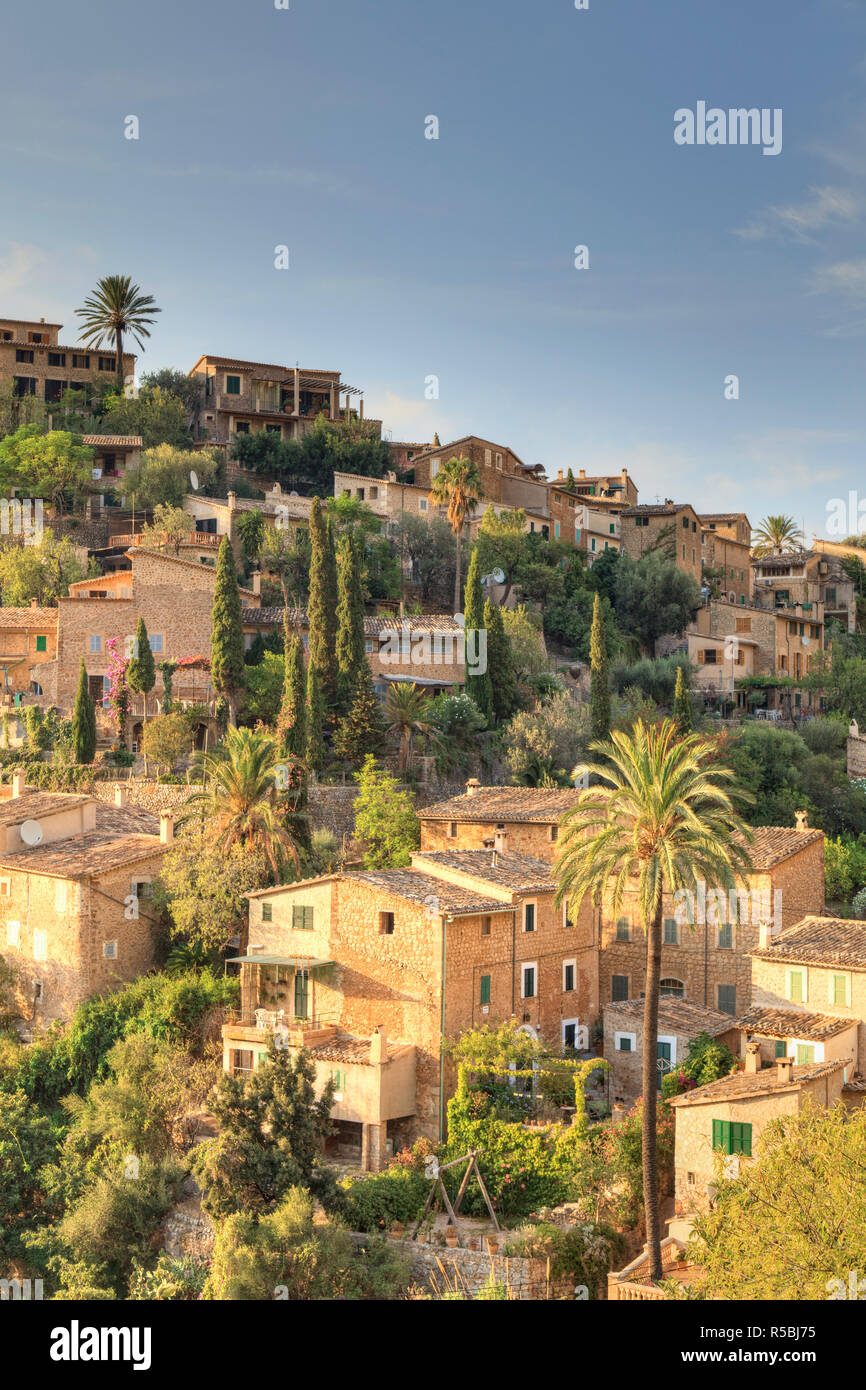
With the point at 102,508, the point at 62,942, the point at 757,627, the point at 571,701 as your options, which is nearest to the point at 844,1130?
the point at 62,942

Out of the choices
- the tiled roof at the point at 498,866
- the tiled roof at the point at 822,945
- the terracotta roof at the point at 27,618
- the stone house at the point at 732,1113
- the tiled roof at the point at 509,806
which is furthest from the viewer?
the terracotta roof at the point at 27,618

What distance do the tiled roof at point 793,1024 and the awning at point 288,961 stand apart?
985cm

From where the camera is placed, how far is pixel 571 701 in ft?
187

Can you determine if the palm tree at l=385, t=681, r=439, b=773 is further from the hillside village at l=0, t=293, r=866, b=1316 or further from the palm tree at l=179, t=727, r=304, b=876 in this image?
the palm tree at l=179, t=727, r=304, b=876

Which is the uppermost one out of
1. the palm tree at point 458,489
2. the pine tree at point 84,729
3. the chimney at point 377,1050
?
the palm tree at point 458,489

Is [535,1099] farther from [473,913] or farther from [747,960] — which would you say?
[747,960]

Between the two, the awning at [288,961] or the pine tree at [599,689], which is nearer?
the awning at [288,961]

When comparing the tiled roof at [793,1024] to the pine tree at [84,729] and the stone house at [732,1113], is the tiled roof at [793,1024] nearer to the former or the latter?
the stone house at [732,1113]

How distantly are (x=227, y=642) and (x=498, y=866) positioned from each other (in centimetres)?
1995

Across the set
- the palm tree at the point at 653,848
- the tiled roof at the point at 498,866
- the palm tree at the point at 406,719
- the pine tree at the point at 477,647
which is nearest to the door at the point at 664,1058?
the tiled roof at the point at 498,866

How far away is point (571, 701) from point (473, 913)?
2605 centimetres

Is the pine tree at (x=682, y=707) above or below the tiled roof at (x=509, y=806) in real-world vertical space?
above

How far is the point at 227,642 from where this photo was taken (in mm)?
52312

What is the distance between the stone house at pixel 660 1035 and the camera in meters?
31.9
